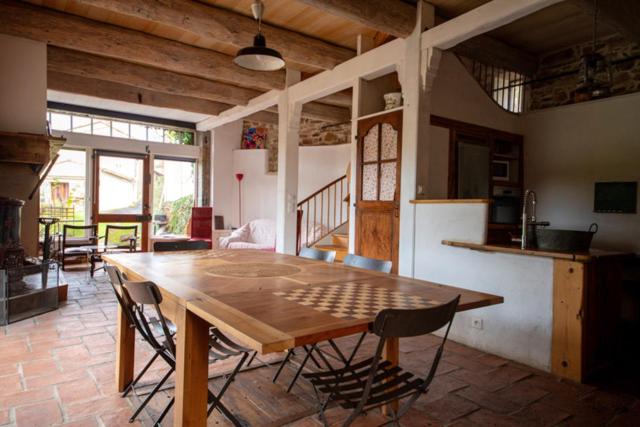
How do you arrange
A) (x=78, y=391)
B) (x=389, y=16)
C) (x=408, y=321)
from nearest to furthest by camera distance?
(x=408, y=321) → (x=78, y=391) → (x=389, y=16)

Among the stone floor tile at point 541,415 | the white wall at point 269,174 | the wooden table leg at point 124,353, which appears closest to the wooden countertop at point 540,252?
the stone floor tile at point 541,415

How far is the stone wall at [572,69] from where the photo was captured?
5.03m

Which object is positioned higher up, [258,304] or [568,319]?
[258,304]

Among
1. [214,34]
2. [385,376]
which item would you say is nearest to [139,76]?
[214,34]

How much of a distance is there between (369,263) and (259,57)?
1786 mm

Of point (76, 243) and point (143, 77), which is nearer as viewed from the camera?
point (143, 77)

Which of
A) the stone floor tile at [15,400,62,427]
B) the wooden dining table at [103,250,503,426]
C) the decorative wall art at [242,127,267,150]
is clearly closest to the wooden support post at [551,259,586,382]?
the wooden dining table at [103,250,503,426]

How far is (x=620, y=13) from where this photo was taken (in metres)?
3.68

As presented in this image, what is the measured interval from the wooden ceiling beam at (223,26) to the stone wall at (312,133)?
2791mm

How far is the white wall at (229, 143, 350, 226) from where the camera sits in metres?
7.78

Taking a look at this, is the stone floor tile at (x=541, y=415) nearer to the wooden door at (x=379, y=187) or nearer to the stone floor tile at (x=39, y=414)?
the wooden door at (x=379, y=187)

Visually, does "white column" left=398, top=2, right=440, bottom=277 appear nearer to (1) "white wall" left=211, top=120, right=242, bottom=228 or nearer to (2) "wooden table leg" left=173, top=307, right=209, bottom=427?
(2) "wooden table leg" left=173, top=307, right=209, bottom=427

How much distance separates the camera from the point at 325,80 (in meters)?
5.38

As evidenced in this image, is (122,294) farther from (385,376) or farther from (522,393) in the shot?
(522,393)
